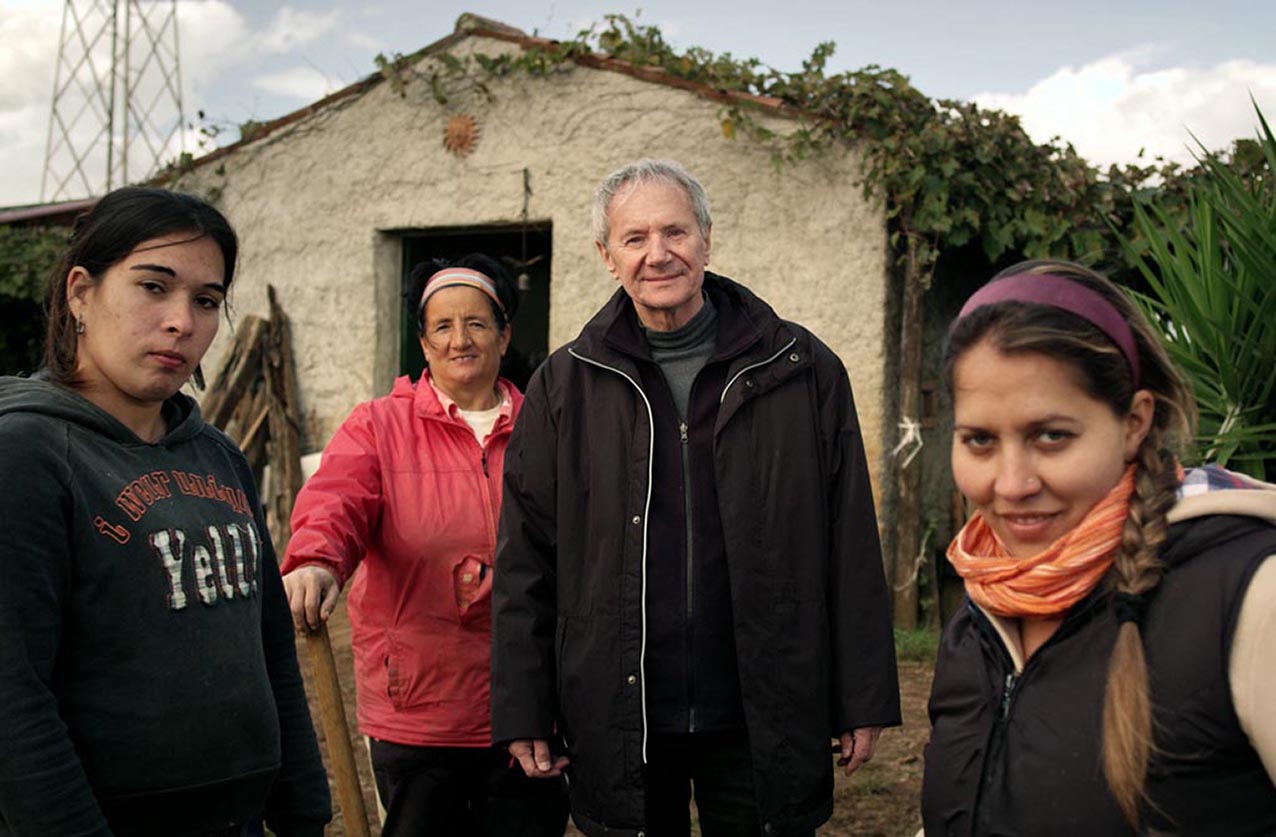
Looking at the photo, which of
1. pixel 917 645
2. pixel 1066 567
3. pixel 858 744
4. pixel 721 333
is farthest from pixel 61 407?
pixel 917 645

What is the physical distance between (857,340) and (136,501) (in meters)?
4.34

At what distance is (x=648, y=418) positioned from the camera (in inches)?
91.5

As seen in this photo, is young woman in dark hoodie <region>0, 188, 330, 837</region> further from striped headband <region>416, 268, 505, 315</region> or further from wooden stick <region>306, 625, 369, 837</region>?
striped headband <region>416, 268, 505, 315</region>

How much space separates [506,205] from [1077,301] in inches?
218

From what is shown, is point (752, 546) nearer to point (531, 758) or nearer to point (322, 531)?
point (531, 758)

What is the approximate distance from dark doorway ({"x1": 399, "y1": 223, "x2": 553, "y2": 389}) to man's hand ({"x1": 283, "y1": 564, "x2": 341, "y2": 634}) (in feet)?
9.35

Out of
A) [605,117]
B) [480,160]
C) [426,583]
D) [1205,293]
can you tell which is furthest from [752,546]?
[480,160]

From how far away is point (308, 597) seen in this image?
7.55 feet

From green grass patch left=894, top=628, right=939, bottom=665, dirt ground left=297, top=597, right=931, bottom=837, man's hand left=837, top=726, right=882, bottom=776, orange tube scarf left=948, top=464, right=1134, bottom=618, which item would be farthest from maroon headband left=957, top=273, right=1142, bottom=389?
green grass patch left=894, top=628, right=939, bottom=665

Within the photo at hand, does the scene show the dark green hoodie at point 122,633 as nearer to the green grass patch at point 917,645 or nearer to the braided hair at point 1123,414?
the braided hair at point 1123,414

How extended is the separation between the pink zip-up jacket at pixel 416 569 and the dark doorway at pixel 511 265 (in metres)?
2.42

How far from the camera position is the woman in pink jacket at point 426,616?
8.64 feet

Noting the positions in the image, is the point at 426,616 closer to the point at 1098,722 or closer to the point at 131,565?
the point at 131,565

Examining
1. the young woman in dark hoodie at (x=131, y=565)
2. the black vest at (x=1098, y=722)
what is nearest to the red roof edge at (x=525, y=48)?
the young woman in dark hoodie at (x=131, y=565)
